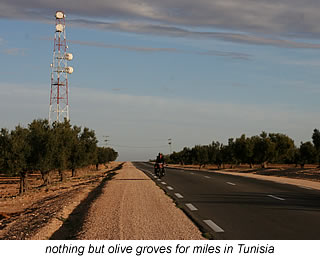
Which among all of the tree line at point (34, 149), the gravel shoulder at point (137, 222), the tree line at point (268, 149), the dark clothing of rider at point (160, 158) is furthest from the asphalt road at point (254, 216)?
the tree line at point (268, 149)

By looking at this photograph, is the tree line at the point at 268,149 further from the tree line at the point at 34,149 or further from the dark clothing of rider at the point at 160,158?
the dark clothing of rider at the point at 160,158

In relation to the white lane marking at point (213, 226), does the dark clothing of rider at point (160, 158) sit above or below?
above

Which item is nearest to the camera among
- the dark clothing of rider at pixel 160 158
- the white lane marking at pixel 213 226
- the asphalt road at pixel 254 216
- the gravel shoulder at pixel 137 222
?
the gravel shoulder at pixel 137 222

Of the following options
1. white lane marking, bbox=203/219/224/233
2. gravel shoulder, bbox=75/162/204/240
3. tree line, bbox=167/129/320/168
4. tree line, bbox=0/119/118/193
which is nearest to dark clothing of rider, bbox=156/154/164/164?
tree line, bbox=0/119/118/193

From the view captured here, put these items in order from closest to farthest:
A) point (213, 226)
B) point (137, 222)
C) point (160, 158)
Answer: point (213, 226)
point (137, 222)
point (160, 158)

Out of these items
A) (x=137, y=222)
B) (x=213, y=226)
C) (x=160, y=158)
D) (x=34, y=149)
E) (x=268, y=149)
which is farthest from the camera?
(x=268, y=149)

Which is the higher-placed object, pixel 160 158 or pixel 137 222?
pixel 160 158

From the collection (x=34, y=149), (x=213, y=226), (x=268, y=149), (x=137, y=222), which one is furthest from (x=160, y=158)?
(x=268, y=149)

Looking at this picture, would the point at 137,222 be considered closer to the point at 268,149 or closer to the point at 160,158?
the point at 160,158

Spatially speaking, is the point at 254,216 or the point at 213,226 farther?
the point at 254,216

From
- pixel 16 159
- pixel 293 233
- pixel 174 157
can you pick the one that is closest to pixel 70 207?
pixel 293 233

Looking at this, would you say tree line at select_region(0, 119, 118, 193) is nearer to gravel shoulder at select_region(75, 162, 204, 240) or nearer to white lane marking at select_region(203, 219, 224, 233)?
gravel shoulder at select_region(75, 162, 204, 240)

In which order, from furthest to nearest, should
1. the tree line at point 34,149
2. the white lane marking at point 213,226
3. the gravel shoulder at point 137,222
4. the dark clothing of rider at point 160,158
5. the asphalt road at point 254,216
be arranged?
the tree line at point 34,149 < the dark clothing of rider at point 160,158 < the white lane marking at point 213,226 < the asphalt road at point 254,216 < the gravel shoulder at point 137,222

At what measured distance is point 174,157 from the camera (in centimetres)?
16512
